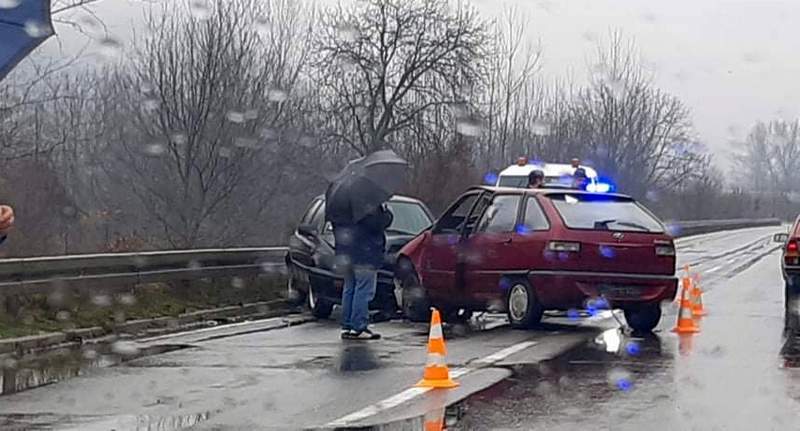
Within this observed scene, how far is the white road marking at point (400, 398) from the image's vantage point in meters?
7.67

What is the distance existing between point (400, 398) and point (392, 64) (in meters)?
31.4

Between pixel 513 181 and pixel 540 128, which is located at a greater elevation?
pixel 540 128

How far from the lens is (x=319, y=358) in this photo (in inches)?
428

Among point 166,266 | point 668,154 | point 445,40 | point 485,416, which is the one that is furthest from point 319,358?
point 668,154

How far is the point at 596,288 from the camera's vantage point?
12.7m

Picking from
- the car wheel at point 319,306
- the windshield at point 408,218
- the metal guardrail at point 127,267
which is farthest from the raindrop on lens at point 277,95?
the car wheel at point 319,306

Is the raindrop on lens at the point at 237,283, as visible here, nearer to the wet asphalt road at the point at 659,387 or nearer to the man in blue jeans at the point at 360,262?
the man in blue jeans at the point at 360,262

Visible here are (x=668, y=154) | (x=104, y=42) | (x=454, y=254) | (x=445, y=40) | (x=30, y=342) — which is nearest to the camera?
(x=30, y=342)

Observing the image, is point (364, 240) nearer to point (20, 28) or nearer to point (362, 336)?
point (362, 336)

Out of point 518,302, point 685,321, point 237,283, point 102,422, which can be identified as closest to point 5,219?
point 102,422

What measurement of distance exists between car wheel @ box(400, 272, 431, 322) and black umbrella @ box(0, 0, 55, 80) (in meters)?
6.51

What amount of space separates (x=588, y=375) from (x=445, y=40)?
3037 centimetres

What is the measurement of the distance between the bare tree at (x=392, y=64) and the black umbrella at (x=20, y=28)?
93.9 ft

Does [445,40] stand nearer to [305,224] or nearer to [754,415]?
[305,224]
